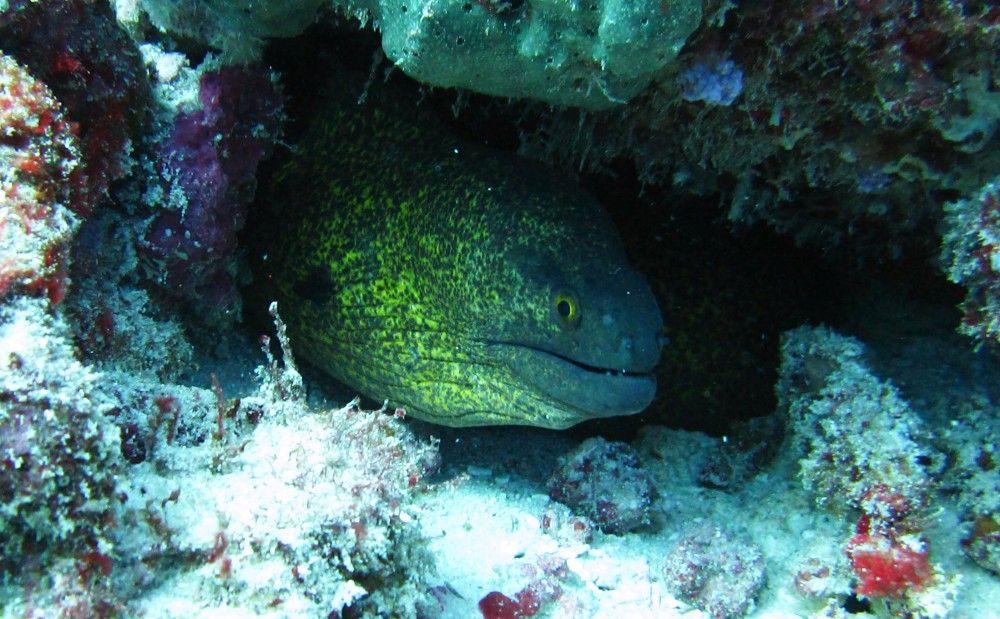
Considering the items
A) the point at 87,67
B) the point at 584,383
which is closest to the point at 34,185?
the point at 87,67

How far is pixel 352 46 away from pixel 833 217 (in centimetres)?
296

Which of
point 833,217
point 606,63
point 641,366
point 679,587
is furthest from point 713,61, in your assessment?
point 679,587

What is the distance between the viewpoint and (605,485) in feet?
10.7

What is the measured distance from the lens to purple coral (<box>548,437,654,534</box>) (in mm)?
3164

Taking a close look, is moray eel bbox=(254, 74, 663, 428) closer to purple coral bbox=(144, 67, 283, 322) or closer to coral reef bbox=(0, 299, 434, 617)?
purple coral bbox=(144, 67, 283, 322)

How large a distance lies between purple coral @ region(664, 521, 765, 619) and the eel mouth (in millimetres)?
662

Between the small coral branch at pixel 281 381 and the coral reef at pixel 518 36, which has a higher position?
the coral reef at pixel 518 36

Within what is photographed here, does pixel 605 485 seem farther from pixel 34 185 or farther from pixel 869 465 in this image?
pixel 34 185

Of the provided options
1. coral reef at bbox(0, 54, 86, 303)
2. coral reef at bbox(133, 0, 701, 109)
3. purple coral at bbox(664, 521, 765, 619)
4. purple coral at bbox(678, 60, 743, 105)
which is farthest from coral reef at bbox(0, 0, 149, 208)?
purple coral at bbox(664, 521, 765, 619)

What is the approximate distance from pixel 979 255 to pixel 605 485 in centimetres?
195

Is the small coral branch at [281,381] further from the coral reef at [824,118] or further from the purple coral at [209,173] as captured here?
the coral reef at [824,118]

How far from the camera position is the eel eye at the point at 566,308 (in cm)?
279

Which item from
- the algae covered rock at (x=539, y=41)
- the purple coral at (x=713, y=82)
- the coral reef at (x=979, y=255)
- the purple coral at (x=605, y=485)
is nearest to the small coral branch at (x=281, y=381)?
the algae covered rock at (x=539, y=41)

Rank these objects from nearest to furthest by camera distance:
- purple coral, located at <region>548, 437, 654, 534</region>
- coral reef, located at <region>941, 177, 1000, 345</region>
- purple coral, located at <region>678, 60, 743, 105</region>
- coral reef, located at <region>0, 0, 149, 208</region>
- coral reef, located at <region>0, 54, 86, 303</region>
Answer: coral reef, located at <region>0, 54, 86, 303</region> → coral reef, located at <region>0, 0, 149, 208</region> → coral reef, located at <region>941, 177, 1000, 345</region> → purple coral, located at <region>678, 60, 743, 105</region> → purple coral, located at <region>548, 437, 654, 534</region>
